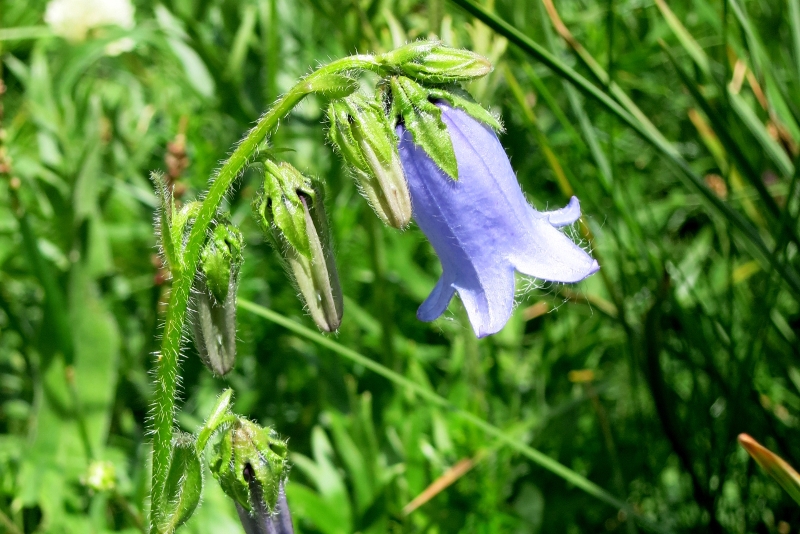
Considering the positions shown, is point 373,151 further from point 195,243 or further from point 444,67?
point 195,243

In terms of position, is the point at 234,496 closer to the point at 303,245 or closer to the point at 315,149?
the point at 303,245

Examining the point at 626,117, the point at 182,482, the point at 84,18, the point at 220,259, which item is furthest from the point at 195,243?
the point at 84,18

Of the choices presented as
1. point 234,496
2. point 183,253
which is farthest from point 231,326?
point 234,496

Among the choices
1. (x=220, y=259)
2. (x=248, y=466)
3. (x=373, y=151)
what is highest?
(x=373, y=151)

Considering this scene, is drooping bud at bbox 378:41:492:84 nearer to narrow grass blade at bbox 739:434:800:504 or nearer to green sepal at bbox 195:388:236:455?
green sepal at bbox 195:388:236:455

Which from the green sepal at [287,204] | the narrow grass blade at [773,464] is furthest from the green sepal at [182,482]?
the narrow grass blade at [773,464]

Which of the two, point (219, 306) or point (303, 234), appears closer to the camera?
point (303, 234)

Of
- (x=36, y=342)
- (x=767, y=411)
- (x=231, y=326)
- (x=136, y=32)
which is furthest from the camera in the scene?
(x=136, y=32)
